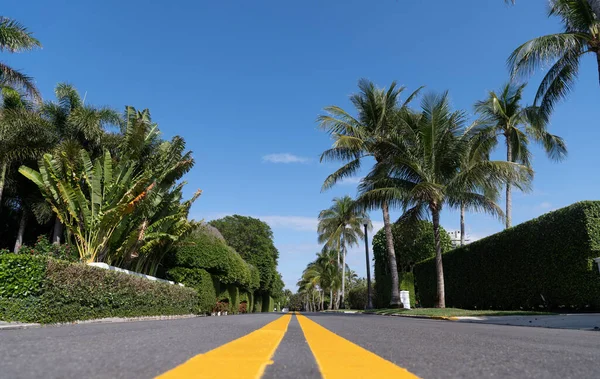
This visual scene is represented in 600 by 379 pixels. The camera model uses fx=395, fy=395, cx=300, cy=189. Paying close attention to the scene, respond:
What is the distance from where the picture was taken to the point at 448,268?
2244cm

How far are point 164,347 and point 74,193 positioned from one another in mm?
12279

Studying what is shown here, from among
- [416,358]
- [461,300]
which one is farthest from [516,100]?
[416,358]

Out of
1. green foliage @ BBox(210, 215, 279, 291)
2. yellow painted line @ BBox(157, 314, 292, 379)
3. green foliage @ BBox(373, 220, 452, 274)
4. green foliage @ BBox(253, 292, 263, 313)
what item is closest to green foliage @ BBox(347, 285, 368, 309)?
green foliage @ BBox(210, 215, 279, 291)

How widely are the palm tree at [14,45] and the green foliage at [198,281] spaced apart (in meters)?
11.2

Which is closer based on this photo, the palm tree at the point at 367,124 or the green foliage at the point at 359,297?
the palm tree at the point at 367,124

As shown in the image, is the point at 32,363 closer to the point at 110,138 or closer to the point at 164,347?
the point at 164,347

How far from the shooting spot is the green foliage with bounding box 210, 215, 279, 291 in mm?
49156

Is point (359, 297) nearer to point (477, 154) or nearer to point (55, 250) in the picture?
point (477, 154)

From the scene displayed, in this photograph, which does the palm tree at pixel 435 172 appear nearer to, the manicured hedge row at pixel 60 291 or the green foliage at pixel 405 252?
the green foliage at pixel 405 252

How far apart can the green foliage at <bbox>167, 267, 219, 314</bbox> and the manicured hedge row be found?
8.96 m

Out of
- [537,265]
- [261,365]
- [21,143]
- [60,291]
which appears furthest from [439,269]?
[21,143]

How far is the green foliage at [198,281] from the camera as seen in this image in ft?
71.6

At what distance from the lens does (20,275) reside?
8.59m

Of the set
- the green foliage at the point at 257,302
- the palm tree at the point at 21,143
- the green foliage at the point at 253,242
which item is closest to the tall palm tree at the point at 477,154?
the palm tree at the point at 21,143
